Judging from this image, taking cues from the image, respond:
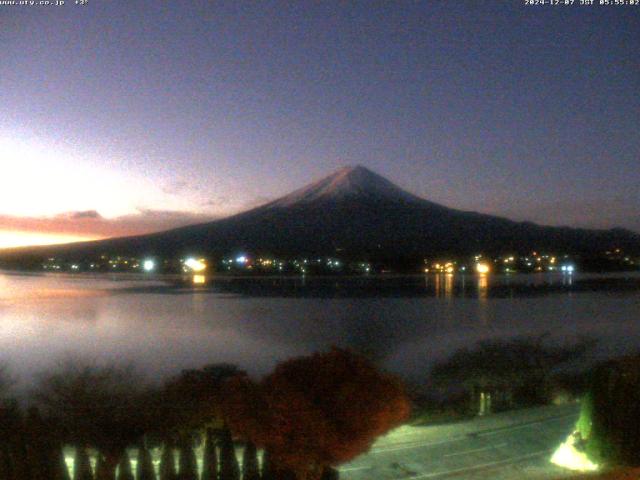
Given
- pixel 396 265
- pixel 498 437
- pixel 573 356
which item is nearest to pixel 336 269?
pixel 396 265

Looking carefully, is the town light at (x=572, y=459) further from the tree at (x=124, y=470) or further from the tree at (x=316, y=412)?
the tree at (x=124, y=470)

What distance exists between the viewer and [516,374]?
26.7m

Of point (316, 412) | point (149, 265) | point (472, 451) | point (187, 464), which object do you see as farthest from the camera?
point (149, 265)

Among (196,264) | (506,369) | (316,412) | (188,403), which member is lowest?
(506,369)

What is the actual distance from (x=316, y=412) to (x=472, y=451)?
454 cm

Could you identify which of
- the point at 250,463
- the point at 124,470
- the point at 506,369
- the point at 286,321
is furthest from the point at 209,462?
the point at 286,321

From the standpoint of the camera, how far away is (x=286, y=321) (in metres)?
52.6

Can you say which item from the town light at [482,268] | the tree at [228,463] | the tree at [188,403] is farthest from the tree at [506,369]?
the town light at [482,268]

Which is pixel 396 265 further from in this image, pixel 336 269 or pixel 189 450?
pixel 189 450

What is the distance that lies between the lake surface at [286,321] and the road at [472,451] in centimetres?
1565

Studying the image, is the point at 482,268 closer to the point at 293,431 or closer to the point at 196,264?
the point at 196,264

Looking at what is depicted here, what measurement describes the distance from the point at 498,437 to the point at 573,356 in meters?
20.3

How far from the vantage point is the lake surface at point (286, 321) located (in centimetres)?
3994

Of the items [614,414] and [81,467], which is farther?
[614,414]
